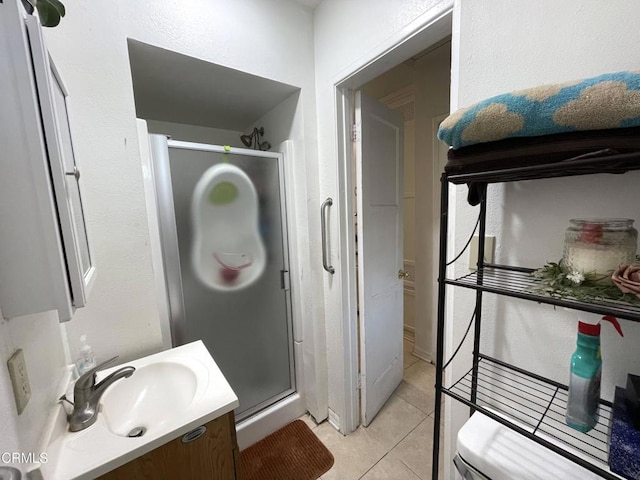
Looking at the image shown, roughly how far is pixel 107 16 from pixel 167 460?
5.07 ft

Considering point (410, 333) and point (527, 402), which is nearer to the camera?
point (527, 402)

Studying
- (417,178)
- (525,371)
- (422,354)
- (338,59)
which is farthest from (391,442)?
(338,59)

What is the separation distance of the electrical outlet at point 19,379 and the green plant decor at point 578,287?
1.14m

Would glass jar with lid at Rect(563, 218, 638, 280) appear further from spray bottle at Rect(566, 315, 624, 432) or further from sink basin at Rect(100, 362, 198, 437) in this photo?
sink basin at Rect(100, 362, 198, 437)

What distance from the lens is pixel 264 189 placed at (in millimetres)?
1515

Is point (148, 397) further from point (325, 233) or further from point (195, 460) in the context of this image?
point (325, 233)

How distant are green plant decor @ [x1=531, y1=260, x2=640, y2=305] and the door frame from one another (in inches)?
36.8

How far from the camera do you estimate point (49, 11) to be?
601 mm

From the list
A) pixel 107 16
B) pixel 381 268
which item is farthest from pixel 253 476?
pixel 107 16

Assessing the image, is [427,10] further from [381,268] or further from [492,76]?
[381,268]

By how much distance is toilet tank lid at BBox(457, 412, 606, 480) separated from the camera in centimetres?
65

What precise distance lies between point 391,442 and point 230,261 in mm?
1442

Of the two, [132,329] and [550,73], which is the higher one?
[550,73]

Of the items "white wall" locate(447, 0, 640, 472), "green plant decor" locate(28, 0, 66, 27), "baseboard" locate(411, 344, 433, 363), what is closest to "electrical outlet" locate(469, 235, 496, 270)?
"white wall" locate(447, 0, 640, 472)
